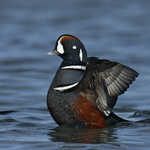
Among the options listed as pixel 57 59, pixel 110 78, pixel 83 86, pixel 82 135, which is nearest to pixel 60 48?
pixel 83 86

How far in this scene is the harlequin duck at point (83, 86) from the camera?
9852mm

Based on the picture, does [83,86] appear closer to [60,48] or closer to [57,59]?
[60,48]

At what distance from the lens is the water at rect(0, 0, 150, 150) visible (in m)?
9.55

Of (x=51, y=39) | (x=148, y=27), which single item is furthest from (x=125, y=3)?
(x=51, y=39)

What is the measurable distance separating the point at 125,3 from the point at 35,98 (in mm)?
11132

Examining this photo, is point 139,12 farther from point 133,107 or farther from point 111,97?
point 111,97

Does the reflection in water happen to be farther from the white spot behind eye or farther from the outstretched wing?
the white spot behind eye

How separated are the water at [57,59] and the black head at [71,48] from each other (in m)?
1.03

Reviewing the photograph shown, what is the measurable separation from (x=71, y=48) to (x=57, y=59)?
6.92 meters

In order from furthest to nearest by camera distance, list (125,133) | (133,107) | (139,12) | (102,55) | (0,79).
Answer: (139,12) < (102,55) < (0,79) < (133,107) < (125,133)

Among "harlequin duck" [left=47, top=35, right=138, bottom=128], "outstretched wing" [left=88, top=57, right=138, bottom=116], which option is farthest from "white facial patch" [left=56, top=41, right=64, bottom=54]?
"outstretched wing" [left=88, top=57, right=138, bottom=116]

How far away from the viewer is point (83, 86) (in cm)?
994

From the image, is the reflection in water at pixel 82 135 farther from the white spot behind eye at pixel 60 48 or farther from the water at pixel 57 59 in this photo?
the white spot behind eye at pixel 60 48

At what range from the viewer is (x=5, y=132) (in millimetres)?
9891
